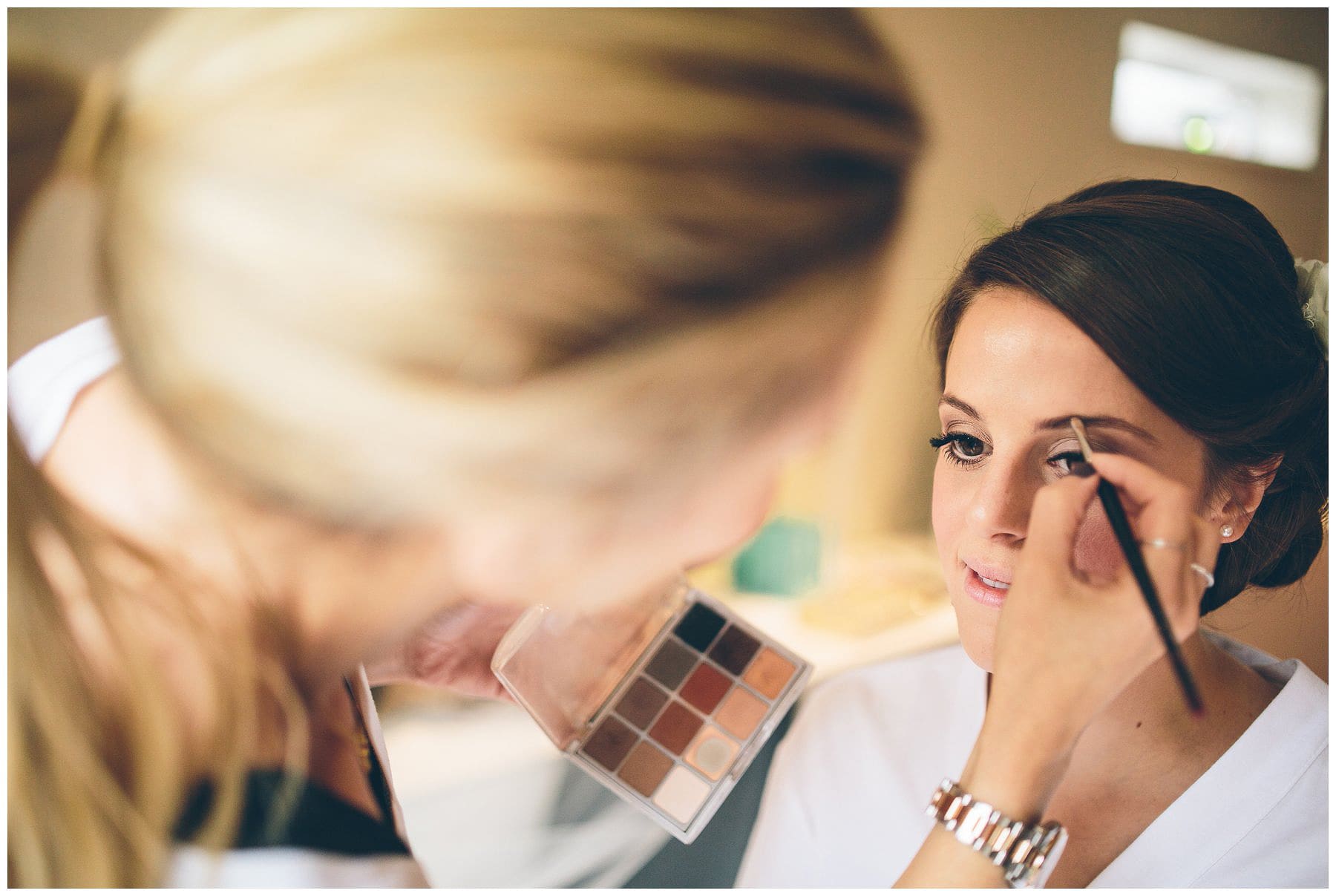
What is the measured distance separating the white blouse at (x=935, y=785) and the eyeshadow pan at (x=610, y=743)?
0.52 ft

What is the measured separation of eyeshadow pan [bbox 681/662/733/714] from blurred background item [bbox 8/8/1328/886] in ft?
0.20

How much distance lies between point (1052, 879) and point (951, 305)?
1.65 feet

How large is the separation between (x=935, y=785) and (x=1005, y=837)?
17 cm

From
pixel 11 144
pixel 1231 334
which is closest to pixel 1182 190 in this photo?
pixel 1231 334

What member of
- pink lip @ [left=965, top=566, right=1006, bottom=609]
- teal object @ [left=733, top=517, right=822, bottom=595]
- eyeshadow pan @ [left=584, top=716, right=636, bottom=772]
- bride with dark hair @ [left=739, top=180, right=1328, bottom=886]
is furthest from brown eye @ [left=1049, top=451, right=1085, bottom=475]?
eyeshadow pan @ [left=584, top=716, right=636, bottom=772]

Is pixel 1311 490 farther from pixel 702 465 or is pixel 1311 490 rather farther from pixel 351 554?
pixel 351 554

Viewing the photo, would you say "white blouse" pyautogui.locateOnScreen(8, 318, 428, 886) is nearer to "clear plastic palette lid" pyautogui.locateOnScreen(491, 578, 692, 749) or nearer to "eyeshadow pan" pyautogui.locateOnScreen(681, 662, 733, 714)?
"clear plastic palette lid" pyautogui.locateOnScreen(491, 578, 692, 749)

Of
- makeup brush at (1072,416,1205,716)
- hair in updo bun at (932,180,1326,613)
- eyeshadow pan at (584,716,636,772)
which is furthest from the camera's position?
eyeshadow pan at (584,716,636,772)

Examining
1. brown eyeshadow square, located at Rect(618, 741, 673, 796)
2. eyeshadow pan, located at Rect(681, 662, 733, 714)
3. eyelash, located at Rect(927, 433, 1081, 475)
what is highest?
eyelash, located at Rect(927, 433, 1081, 475)

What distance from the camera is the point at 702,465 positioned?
792 millimetres

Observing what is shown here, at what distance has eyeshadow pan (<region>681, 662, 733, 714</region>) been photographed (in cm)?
81

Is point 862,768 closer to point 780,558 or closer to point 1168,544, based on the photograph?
point 780,558

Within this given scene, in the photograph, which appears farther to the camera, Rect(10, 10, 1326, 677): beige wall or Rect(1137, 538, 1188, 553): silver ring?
Rect(10, 10, 1326, 677): beige wall

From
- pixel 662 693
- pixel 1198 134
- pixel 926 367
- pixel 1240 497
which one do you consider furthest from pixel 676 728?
pixel 1198 134
